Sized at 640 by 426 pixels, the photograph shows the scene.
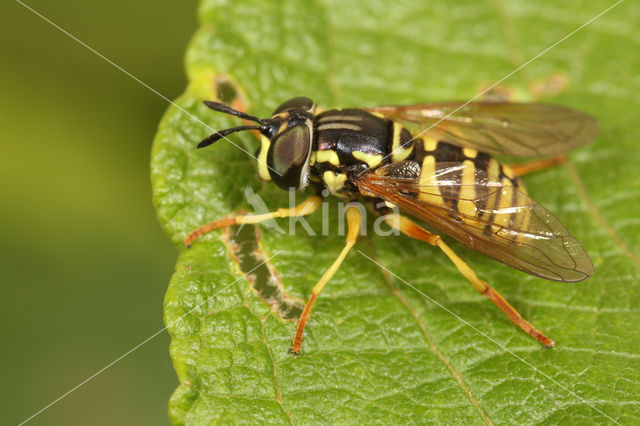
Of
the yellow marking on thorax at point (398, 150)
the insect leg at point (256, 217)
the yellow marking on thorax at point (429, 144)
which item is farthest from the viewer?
the yellow marking on thorax at point (429, 144)

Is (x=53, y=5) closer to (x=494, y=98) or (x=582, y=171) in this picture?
(x=494, y=98)

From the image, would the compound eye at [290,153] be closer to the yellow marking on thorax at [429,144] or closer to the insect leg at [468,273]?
the insect leg at [468,273]

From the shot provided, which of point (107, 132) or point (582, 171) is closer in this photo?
point (582, 171)

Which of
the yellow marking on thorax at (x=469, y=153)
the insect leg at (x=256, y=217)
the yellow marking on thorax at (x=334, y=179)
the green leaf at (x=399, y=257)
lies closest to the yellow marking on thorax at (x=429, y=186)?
the yellow marking on thorax at (x=469, y=153)

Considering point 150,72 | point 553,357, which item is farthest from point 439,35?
point 553,357

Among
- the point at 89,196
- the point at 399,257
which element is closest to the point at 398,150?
the point at 399,257

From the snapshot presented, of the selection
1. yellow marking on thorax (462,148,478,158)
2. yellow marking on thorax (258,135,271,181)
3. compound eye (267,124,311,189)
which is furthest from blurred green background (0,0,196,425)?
yellow marking on thorax (462,148,478,158)

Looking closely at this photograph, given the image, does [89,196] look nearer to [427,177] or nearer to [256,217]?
[256,217]
